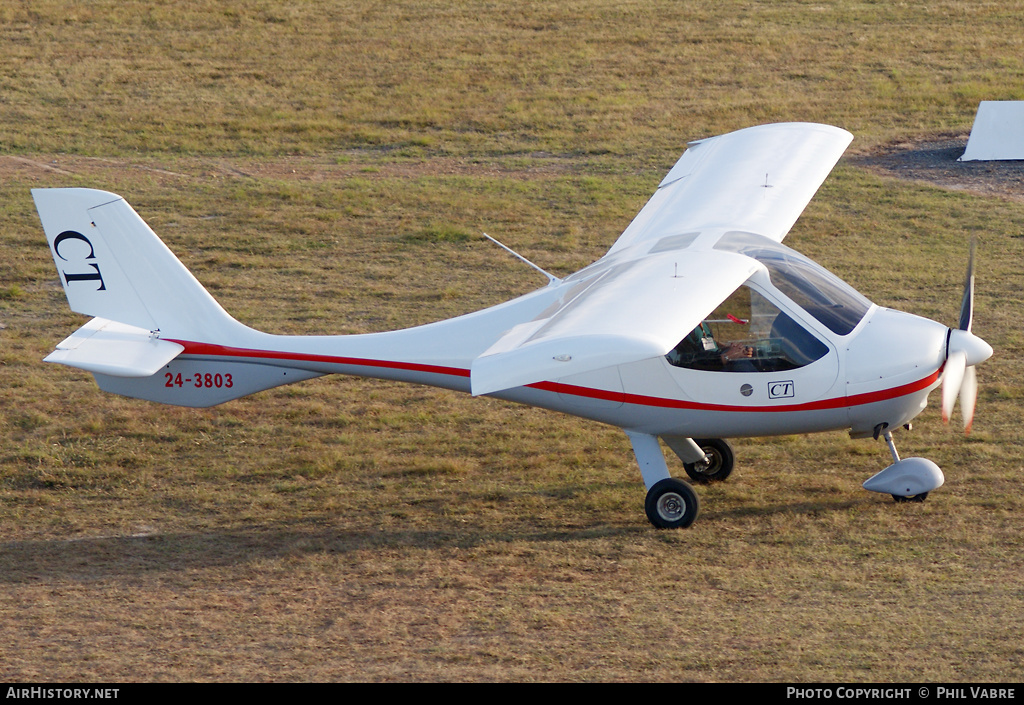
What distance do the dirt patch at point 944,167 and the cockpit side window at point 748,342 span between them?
38.7 feet

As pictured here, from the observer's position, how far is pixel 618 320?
6.80 m

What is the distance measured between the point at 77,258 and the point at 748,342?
17.3 feet

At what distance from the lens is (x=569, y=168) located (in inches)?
794

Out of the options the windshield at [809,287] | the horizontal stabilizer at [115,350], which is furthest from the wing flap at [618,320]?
the horizontal stabilizer at [115,350]

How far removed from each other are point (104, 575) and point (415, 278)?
7.72 metres

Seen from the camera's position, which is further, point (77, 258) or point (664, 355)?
point (77, 258)

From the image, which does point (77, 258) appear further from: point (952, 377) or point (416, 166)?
point (416, 166)

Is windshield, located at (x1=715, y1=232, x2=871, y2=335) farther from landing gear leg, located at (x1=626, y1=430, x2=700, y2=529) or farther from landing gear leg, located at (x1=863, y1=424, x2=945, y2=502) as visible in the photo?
landing gear leg, located at (x1=626, y1=430, x2=700, y2=529)

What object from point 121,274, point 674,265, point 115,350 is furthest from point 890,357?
point 121,274

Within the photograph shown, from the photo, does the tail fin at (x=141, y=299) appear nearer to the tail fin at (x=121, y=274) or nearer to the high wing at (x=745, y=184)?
the tail fin at (x=121, y=274)

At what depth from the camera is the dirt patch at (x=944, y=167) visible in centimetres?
1858

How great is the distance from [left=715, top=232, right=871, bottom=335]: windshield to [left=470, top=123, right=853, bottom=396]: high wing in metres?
0.20

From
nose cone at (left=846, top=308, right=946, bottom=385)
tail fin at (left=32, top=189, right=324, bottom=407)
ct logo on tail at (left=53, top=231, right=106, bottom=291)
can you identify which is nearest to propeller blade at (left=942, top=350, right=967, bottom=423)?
nose cone at (left=846, top=308, right=946, bottom=385)

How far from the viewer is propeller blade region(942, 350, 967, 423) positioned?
772 centimetres
